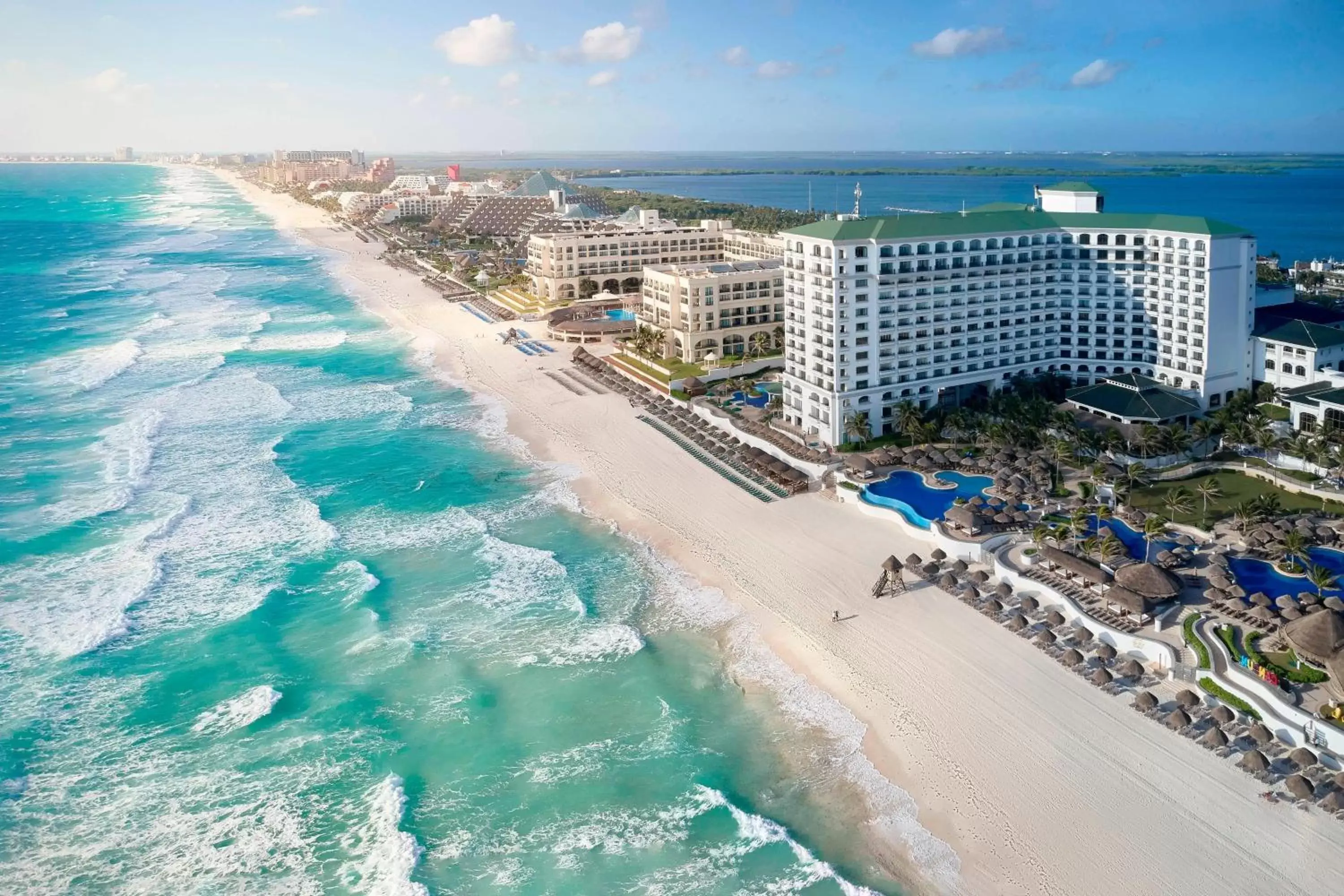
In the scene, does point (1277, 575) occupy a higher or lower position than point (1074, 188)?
lower

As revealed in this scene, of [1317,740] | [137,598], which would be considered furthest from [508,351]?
[1317,740]

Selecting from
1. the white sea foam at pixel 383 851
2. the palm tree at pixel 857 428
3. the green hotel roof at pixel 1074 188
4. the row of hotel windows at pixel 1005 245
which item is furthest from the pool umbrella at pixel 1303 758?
the green hotel roof at pixel 1074 188

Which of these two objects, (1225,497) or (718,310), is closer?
(1225,497)

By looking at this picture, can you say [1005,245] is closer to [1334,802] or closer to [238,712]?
[1334,802]

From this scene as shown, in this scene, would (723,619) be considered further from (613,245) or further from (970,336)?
(613,245)

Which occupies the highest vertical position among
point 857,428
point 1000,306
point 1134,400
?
point 1000,306

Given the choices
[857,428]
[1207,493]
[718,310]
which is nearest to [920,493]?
[857,428]
